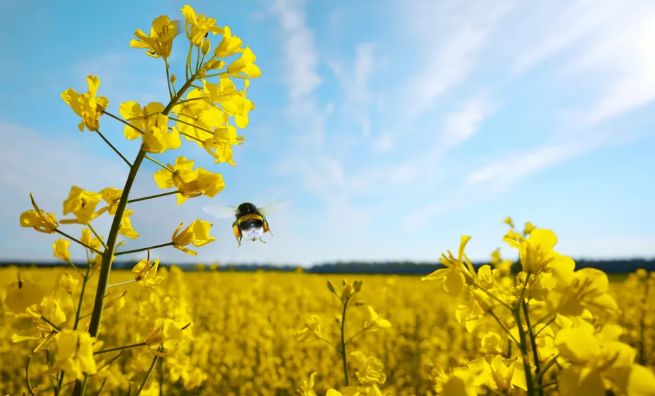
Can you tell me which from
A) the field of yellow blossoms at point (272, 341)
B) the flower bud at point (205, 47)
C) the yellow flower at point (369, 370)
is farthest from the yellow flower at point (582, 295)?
the flower bud at point (205, 47)

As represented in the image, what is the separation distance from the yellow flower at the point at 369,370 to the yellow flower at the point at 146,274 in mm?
1011

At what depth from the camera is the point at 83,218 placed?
1146 mm

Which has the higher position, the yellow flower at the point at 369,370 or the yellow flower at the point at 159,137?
the yellow flower at the point at 159,137

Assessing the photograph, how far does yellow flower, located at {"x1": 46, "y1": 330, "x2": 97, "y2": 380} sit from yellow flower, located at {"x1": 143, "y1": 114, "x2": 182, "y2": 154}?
58 centimetres

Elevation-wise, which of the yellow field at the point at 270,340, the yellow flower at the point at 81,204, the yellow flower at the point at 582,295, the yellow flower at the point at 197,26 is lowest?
the yellow field at the point at 270,340

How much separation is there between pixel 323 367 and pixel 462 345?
348cm

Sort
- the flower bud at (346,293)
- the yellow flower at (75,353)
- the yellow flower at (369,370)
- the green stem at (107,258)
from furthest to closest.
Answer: the flower bud at (346,293)
the yellow flower at (369,370)
the green stem at (107,258)
the yellow flower at (75,353)

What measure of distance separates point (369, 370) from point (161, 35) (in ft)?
5.61

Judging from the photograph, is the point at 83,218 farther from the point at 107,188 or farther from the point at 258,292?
the point at 258,292

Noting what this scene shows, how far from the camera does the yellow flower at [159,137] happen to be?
1236 millimetres

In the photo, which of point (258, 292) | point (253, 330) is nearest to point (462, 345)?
point (253, 330)

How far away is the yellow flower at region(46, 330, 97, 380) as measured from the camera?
1.04m

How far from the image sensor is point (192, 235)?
1423 millimetres

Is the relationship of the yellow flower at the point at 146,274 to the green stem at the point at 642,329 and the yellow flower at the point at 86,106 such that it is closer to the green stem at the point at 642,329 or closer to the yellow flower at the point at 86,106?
the yellow flower at the point at 86,106
